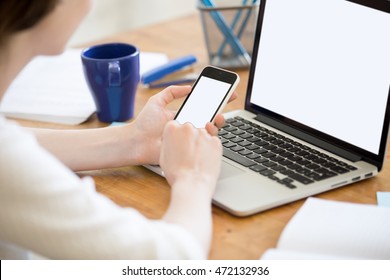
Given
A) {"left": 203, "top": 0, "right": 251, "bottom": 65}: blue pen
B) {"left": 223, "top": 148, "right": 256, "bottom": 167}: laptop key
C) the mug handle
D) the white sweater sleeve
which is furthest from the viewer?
{"left": 203, "top": 0, "right": 251, "bottom": 65}: blue pen

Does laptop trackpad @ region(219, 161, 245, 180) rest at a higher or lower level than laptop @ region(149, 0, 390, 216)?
lower

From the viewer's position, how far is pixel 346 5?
3.38 ft

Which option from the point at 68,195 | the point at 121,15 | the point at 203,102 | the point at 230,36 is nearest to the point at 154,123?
the point at 203,102

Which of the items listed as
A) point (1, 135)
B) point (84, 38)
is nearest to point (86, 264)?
point (1, 135)

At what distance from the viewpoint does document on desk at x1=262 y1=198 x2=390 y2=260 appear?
818 mm

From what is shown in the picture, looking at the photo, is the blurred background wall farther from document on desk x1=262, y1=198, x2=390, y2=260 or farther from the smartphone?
document on desk x1=262, y1=198, x2=390, y2=260

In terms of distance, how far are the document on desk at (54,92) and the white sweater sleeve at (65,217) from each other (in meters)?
0.49

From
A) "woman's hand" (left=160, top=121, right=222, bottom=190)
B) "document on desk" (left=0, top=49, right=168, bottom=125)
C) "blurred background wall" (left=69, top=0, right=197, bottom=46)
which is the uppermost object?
"woman's hand" (left=160, top=121, right=222, bottom=190)

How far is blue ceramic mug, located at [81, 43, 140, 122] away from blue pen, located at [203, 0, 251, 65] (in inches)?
10.2

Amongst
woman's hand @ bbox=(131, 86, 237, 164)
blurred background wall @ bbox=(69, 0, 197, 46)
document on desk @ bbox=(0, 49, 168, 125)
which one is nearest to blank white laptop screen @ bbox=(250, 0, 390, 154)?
woman's hand @ bbox=(131, 86, 237, 164)

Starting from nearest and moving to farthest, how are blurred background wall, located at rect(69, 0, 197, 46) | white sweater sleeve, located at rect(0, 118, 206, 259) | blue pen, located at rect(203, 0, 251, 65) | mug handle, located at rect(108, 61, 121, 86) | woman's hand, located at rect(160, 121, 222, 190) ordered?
white sweater sleeve, located at rect(0, 118, 206, 259), woman's hand, located at rect(160, 121, 222, 190), mug handle, located at rect(108, 61, 121, 86), blue pen, located at rect(203, 0, 251, 65), blurred background wall, located at rect(69, 0, 197, 46)

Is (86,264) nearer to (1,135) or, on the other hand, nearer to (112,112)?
(1,135)

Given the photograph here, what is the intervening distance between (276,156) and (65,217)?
1.27ft

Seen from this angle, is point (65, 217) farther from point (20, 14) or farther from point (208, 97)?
point (208, 97)
